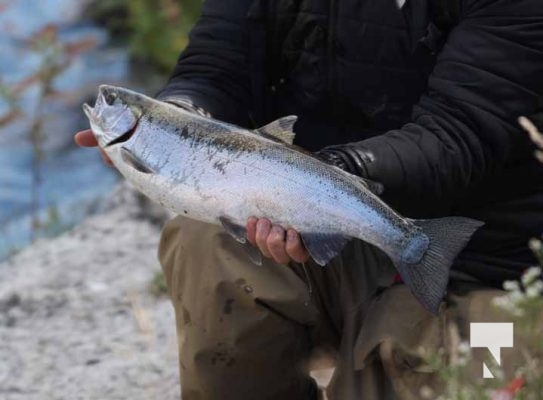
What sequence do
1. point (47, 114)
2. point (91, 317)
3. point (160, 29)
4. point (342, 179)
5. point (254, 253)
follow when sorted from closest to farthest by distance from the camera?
1. point (342, 179)
2. point (254, 253)
3. point (91, 317)
4. point (47, 114)
5. point (160, 29)

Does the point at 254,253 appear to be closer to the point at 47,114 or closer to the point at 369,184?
the point at 369,184

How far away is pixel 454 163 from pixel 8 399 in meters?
1.75

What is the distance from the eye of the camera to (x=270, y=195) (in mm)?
2938

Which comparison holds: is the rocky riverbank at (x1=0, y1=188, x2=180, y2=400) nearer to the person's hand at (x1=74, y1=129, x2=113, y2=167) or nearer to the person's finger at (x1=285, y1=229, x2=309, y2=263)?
the person's hand at (x1=74, y1=129, x2=113, y2=167)

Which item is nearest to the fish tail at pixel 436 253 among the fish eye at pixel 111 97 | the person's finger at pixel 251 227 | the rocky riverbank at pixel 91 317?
the person's finger at pixel 251 227

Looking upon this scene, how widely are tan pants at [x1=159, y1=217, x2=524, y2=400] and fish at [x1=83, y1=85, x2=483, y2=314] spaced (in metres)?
0.17

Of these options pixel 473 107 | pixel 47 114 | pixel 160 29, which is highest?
pixel 473 107

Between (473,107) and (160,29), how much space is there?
25.2 feet

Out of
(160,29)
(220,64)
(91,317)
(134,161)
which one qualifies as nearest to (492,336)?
(134,161)

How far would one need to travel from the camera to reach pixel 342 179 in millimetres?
2885

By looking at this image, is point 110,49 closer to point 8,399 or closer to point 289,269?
point 8,399

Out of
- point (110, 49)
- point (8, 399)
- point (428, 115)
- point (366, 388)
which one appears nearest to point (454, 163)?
point (428, 115)

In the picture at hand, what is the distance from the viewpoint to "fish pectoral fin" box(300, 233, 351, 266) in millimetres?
2922

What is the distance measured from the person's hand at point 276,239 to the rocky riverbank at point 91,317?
3.84ft
